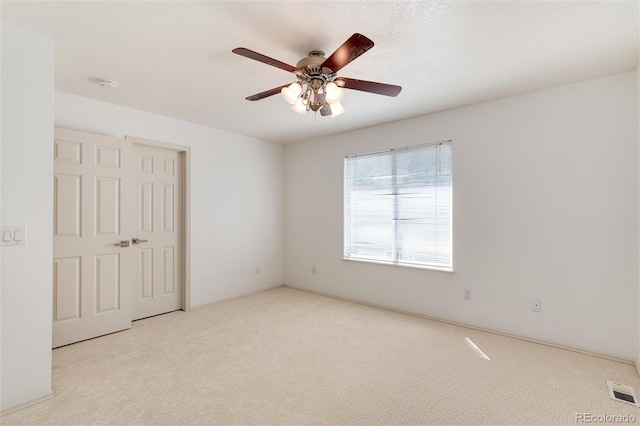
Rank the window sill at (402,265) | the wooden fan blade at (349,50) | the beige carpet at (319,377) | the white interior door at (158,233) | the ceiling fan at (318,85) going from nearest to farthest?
the wooden fan blade at (349,50) → the beige carpet at (319,377) → the ceiling fan at (318,85) → the window sill at (402,265) → the white interior door at (158,233)

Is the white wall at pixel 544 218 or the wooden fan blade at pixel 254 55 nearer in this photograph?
the wooden fan blade at pixel 254 55

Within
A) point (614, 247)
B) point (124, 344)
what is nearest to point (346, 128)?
point (614, 247)

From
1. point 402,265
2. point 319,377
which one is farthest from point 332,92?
point 402,265

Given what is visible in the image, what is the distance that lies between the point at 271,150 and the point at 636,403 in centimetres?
497

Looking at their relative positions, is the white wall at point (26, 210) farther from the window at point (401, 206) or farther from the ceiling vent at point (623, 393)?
the ceiling vent at point (623, 393)

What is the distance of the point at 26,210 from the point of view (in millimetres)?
2117

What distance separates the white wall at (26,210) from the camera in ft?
6.70

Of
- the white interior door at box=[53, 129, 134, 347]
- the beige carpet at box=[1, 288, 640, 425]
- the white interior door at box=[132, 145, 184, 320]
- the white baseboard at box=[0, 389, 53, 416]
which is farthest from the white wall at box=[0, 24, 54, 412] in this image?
the white interior door at box=[132, 145, 184, 320]

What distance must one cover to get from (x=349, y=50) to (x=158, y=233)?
3.40 metres

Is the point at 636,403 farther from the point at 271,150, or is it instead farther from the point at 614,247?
the point at 271,150

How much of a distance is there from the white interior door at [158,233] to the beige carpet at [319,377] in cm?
49

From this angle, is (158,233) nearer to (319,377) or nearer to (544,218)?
(319,377)

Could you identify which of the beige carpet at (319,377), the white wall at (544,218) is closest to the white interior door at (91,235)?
the beige carpet at (319,377)

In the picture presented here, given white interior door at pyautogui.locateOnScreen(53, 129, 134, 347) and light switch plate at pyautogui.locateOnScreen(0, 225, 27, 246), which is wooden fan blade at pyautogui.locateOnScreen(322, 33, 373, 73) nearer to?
light switch plate at pyautogui.locateOnScreen(0, 225, 27, 246)
